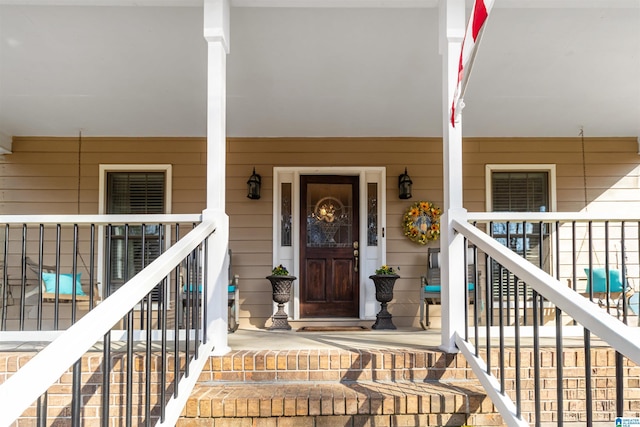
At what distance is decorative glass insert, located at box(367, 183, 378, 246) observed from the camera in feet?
18.8

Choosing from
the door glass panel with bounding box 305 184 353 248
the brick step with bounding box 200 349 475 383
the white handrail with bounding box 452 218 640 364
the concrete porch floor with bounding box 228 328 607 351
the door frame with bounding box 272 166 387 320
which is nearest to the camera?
the white handrail with bounding box 452 218 640 364

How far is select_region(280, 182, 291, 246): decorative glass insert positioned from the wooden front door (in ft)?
0.51

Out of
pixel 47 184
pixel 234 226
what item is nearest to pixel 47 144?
pixel 47 184

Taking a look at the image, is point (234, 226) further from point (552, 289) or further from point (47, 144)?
point (552, 289)

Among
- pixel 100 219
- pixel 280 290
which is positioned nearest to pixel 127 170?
pixel 280 290

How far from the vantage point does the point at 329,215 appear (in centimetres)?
580

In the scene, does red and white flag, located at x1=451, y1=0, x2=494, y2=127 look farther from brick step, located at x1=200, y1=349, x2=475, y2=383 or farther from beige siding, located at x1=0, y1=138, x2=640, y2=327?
beige siding, located at x1=0, y1=138, x2=640, y2=327

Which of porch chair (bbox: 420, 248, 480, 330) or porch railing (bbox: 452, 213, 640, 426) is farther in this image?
porch chair (bbox: 420, 248, 480, 330)

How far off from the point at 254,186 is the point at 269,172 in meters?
0.30

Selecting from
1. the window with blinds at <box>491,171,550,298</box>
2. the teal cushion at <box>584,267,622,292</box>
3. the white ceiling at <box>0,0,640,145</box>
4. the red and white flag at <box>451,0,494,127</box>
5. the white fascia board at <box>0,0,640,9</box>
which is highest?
the white fascia board at <box>0,0,640,9</box>

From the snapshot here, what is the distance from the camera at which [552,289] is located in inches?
64.3

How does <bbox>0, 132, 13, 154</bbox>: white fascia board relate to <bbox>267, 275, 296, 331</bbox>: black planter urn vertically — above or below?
above

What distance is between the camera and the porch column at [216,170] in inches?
108

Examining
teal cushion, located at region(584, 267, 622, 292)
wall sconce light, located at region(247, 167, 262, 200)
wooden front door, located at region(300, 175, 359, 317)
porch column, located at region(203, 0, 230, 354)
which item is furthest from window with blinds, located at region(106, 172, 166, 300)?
teal cushion, located at region(584, 267, 622, 292)
